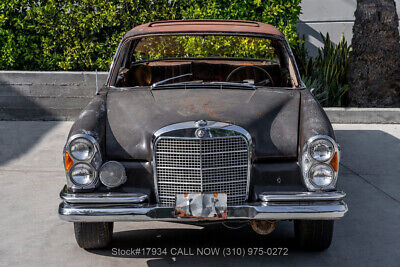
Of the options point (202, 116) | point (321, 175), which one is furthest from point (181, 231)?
point (321, 175)

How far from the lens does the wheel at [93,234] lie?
15.1ft

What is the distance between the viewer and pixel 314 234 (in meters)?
4.63

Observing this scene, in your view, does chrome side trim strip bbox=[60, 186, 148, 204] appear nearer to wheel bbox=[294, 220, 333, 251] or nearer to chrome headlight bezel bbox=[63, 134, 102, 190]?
chrome headlight bezel bbox=[63, 134, 102, 190]

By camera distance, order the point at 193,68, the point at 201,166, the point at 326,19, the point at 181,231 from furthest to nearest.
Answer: the point at 326,19 → the point at 193,68 → the point at 181,231 → the point at 201,166

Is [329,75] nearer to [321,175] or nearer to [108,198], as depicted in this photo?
[321,175]

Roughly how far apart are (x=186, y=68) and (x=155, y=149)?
2311 mm

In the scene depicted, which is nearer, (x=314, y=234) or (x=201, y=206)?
(x=201, y=206)

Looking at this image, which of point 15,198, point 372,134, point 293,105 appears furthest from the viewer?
point 372,134

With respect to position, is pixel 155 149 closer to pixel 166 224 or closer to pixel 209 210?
pixel 209 210

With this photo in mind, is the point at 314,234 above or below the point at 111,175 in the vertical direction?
below

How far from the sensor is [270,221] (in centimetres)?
446

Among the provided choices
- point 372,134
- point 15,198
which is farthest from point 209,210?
point 372,134

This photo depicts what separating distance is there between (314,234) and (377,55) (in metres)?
5.35

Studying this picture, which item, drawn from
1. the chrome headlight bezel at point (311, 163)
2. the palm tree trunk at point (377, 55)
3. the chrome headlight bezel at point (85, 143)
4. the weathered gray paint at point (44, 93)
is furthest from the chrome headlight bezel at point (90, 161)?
Result: the palm tree trunk at point (377, 55)
